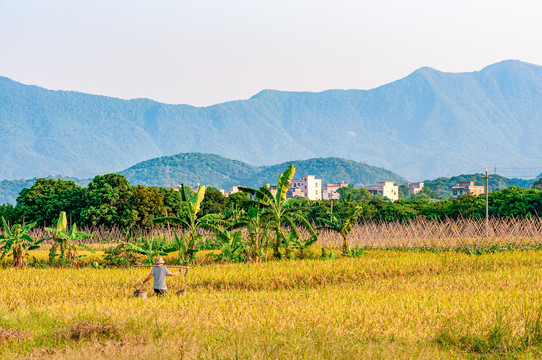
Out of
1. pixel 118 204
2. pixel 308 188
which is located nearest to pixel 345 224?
pixel 118 204

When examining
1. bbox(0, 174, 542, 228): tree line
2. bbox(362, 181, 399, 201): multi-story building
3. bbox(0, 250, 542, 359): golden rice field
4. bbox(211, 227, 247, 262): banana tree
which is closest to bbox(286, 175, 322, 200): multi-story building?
bbox(362, 181, 399, 201): multi-story building

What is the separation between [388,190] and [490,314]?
541ft

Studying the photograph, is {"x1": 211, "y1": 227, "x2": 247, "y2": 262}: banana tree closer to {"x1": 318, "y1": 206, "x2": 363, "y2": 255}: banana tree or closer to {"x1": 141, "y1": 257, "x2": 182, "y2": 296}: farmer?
{"x1": 318, "y1": 206, "x2": 363, "y2": 255}: banana tree

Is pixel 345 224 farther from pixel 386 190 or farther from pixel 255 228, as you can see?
pixel 386 190

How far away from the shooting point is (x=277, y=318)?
9.21m

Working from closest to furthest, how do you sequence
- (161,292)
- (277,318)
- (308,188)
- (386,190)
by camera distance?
1. (277,318)
2. (161,292)
3. (386,190)
4. (308,188)

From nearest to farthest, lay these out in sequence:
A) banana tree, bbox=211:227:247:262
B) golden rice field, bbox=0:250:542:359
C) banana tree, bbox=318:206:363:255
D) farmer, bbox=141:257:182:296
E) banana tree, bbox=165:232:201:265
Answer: golden rice field, bbox=0:250:542:359 < farmer, bbox=141:257:182:296 < banana tree, bbox=165:232:201:265 < banana tree, bbox=211:227:247:262 < banana tree, bbox=318:206:363:255

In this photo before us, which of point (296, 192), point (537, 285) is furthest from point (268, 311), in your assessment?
point (296, 192)

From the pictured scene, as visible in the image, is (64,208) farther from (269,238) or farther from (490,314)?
(490,314)

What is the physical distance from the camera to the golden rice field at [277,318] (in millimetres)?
7465

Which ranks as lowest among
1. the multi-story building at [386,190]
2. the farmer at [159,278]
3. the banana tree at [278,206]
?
the farmer at [159,278]

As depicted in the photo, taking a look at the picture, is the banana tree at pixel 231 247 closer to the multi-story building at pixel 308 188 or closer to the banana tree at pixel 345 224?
the banana tree at pixel 345 224

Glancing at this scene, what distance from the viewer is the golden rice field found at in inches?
294

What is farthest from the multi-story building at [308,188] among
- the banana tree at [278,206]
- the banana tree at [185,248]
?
the banana tree at [185,248]
